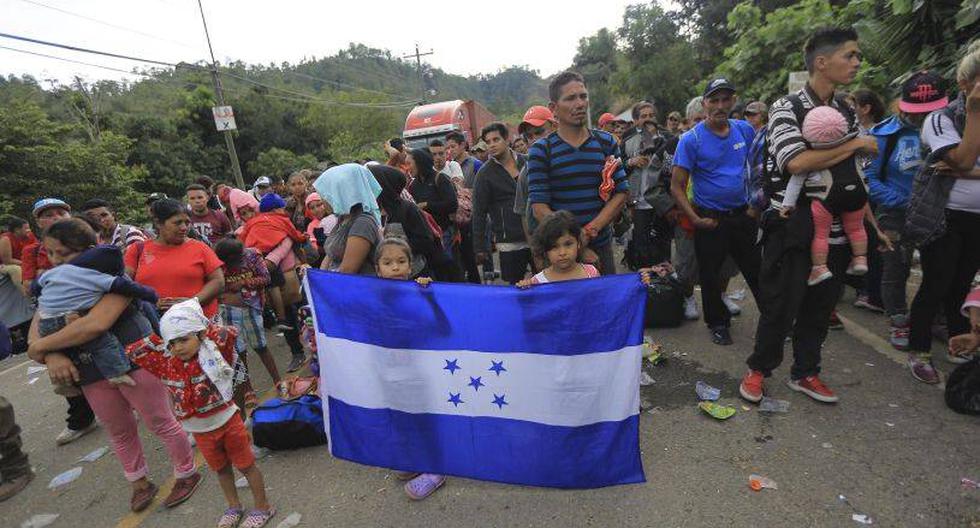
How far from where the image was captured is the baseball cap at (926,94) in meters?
3.21

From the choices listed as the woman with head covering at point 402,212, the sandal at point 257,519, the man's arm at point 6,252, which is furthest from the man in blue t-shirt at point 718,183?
the man's arm at point 6,252

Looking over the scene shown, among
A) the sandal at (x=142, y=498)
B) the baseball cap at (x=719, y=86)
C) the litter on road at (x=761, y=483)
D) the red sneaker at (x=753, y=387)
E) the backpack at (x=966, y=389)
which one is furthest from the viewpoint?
the baseball cap at (x=719, y=86)

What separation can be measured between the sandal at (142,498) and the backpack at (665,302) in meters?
3.92

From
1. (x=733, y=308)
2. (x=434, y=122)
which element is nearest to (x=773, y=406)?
(x=733, y=308)

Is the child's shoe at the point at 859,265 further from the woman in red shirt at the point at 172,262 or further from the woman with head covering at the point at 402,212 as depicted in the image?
the woman in red shirt at the point at 172,262

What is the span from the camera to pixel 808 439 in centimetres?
279

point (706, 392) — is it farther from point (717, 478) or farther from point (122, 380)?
point (122, 380)

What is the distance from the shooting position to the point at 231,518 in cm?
271

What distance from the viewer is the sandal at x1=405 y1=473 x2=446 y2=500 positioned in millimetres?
2719

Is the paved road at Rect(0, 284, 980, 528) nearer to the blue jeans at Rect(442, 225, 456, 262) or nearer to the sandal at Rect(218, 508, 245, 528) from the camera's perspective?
the sandal at Rect(218, 508, 245, 528)

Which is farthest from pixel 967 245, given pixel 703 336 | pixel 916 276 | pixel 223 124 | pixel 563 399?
pixel 223 124

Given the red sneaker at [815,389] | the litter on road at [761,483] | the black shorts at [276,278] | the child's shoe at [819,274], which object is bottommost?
the litter on road at [761,483]

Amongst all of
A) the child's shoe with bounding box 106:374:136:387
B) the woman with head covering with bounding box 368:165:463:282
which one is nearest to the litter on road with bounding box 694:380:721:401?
the woman with head covering with bounding box 368:165:463:282

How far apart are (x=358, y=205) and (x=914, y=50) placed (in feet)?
22.2
